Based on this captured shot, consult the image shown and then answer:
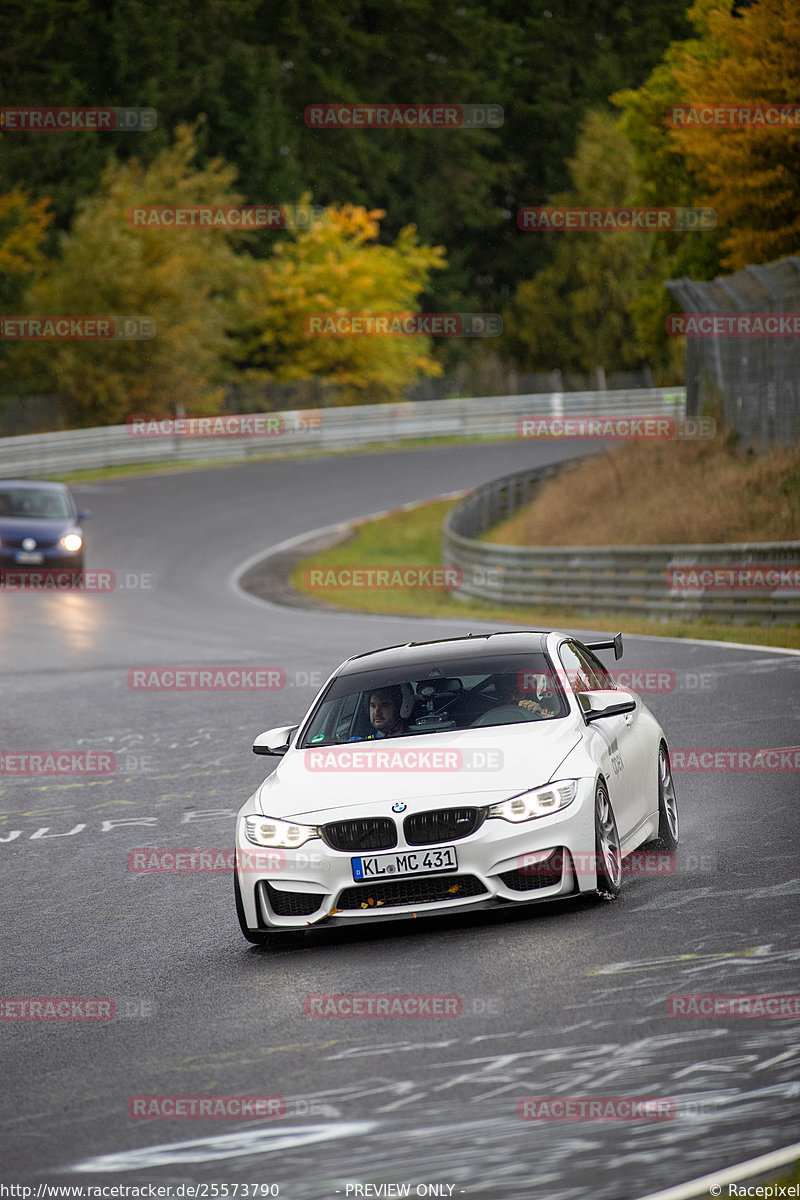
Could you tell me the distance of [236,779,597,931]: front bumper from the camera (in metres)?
7.79

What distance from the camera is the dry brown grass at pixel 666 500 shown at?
27.0 m

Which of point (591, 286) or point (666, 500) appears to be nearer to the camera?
point (666, 500)

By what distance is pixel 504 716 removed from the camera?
8875 millimetres

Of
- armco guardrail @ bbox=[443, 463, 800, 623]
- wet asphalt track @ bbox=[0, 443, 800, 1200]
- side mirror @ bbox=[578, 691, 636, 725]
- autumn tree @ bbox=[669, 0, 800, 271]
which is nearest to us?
wet asphalt track @ bbox=[0, 443, 800, 1200]

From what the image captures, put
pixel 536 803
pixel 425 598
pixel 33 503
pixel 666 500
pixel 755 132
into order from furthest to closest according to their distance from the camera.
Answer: pixel 755 132
pixel 425 598
pixel 33 503
pixel 666 500
pixel 536 803

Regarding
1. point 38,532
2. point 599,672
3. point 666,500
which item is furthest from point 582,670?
point 38,532

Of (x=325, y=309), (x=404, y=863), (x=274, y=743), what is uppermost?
(x=274, y=743)

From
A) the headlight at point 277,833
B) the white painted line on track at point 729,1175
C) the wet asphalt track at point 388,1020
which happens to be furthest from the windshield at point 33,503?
the white painted line on track at point 729,1175

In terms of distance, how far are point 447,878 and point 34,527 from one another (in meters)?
23.3

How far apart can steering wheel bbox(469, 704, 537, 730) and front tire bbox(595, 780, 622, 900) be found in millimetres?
673

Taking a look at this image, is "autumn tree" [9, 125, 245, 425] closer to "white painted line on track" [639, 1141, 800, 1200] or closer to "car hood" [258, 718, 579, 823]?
"car hood" [258, 718, 579, 823]

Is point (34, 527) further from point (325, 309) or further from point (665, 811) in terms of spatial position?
point (325, 309)

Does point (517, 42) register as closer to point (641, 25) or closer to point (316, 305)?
point (641, 25)

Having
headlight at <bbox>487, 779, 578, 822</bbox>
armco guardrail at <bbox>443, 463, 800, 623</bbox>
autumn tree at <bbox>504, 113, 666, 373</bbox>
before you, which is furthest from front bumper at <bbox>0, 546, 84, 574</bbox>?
autumn tree at <bbox>504, 113, 666, 373</bbox>
